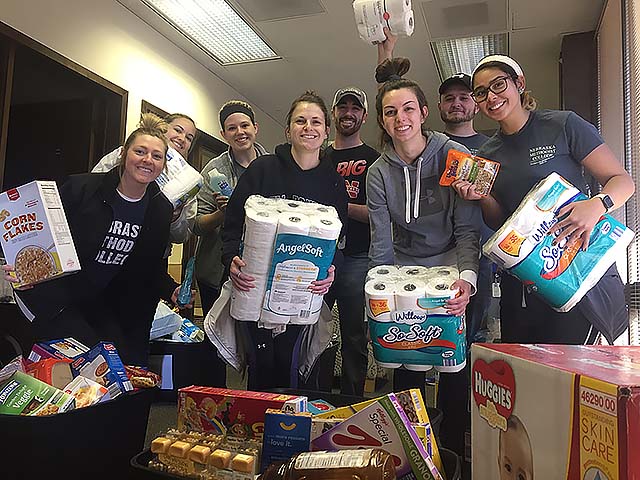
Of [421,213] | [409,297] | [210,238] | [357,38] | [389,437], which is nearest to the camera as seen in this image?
[389,437]

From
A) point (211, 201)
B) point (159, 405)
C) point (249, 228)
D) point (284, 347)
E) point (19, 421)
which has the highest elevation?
point (211, 201)

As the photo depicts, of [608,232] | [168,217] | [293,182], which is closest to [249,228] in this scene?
[293,182]

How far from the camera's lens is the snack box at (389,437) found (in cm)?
89

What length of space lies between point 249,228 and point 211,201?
797 mm

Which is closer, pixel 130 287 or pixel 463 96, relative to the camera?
pixel 130 287

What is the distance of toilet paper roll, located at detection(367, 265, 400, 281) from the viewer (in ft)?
4.99

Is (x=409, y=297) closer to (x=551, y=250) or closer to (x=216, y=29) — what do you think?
(x=551, y=250)

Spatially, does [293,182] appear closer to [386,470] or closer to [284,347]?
[284,347]

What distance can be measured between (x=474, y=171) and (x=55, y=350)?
125cm

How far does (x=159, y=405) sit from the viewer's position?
248cm

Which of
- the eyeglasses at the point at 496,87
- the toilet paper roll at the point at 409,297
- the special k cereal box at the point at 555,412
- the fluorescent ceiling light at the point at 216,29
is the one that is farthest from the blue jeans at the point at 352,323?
the fluorescent ceiling light at the point at 216,29

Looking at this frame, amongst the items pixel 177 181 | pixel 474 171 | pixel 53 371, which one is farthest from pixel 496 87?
pixel 53 371

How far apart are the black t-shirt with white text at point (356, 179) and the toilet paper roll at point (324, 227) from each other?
534 millimetres

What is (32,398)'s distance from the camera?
4.06ft
